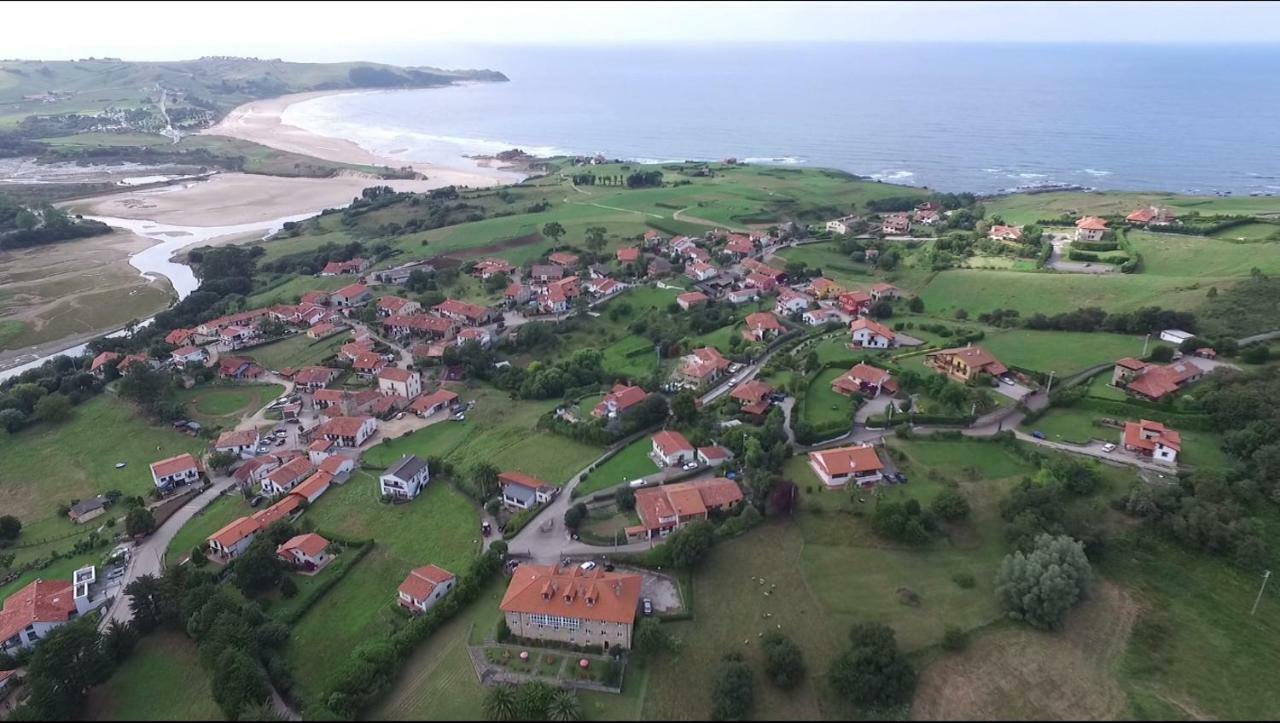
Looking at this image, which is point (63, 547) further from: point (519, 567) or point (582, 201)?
point (582, 201)

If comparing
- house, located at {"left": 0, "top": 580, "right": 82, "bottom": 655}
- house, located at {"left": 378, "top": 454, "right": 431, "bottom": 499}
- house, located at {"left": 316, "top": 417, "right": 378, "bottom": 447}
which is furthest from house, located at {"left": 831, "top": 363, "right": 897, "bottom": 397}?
house, located at {"left": 0, "top": 580, "right": 82, "bottom": 655}

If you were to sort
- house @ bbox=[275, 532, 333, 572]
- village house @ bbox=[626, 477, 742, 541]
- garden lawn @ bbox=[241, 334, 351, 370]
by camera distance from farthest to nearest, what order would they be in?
1. garden lawn @ bbox=[241, 334, 351, 370]
2. house @ bbox=[275, 532, 333, 572]
3. village house @ bbox=[626, 477, 742, 541]

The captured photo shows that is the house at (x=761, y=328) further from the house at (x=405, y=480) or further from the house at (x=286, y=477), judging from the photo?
the house at (x=286, y=477)

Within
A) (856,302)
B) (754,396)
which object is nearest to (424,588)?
(754,396)

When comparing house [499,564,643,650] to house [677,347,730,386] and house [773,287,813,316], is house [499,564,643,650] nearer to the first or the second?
house [677,347,730,386]

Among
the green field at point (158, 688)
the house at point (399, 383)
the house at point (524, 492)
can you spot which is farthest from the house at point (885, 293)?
the green field at point (158, 688)
